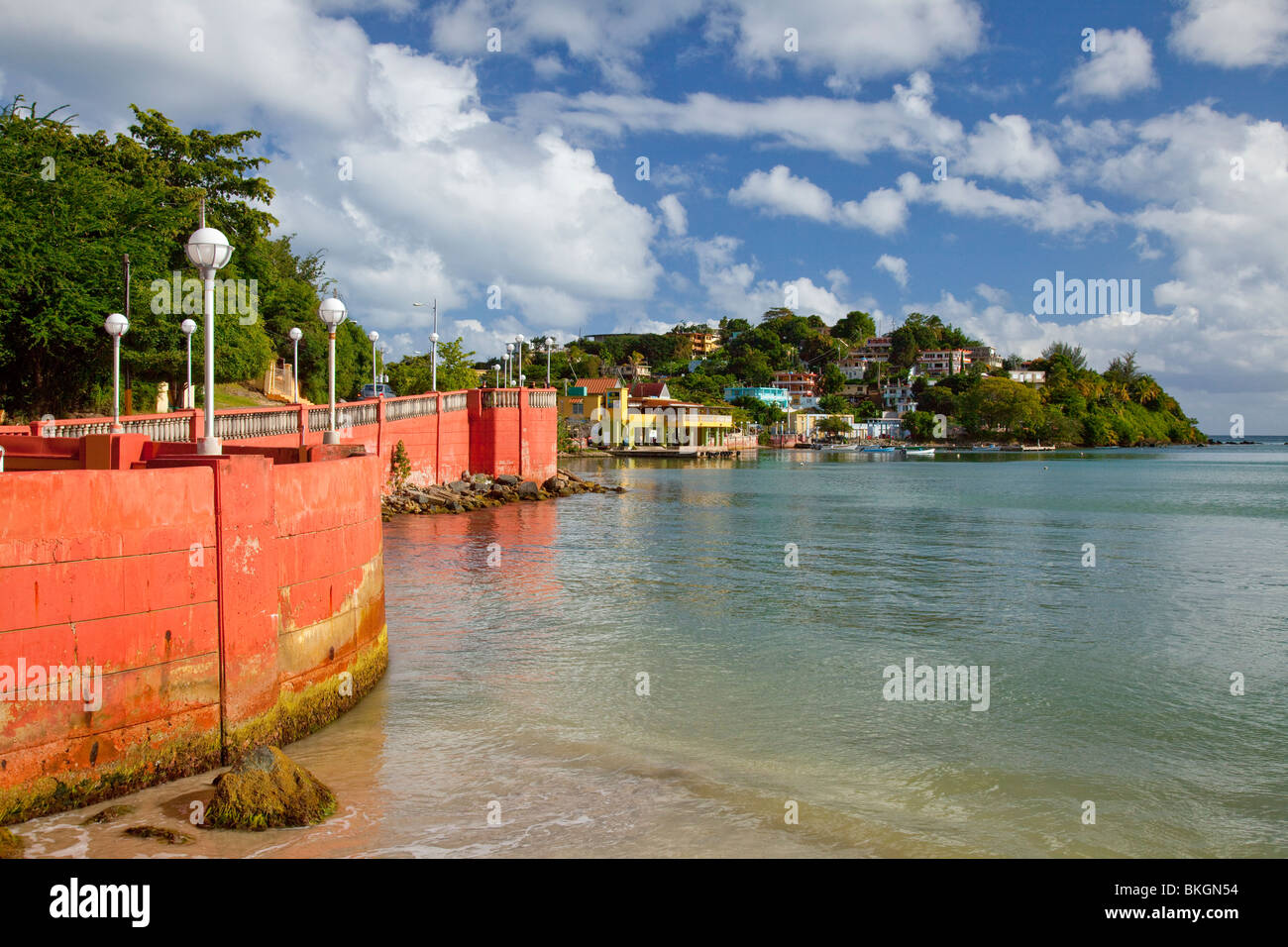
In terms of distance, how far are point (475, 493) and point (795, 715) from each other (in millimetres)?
30915

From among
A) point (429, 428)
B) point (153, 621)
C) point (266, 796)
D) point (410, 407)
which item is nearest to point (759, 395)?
point (429, 428)

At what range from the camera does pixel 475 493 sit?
41844mm

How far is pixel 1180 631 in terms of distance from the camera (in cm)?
1839

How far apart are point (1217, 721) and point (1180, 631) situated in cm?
640

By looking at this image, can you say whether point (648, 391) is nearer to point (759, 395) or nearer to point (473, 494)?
point (759, 395)

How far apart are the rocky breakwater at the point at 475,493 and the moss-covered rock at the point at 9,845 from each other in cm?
2764

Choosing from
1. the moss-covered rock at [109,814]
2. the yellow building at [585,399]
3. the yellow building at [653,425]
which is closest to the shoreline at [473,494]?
the moss-covered rock at [109,814]

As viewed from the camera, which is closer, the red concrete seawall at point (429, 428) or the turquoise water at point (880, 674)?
the turquoise water at point (880, 674)

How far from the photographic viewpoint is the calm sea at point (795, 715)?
8742 mm

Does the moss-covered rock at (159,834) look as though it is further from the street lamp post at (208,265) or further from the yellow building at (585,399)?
the yellow building at (585,399)

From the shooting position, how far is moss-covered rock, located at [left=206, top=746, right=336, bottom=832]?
26.3ft

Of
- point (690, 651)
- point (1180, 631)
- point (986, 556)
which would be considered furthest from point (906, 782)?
point (986, 556)

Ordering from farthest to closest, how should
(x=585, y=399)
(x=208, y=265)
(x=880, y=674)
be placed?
(x=585, y=399)
(x=880, y=674)
(x=208, y=265)

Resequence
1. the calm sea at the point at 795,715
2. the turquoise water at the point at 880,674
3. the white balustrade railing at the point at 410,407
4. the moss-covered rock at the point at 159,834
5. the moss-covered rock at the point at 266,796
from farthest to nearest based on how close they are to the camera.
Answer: the white balustrade railing at the point at 410,407 → the turquoise water at the point at 880,674 → the calm sea at the point at 795,715 → the moss-covered rock at the point at 266,796 → the moss-covered rock at the point at 159,834
